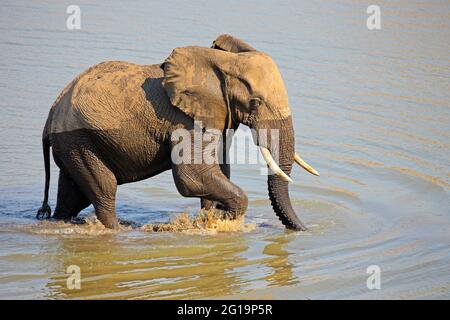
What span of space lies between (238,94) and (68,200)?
2.17 m

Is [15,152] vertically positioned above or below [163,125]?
below

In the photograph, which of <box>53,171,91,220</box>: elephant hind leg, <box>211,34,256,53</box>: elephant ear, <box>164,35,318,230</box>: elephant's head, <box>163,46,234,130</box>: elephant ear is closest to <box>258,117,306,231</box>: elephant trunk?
<box>164,35,318,230</box>: elephant's head

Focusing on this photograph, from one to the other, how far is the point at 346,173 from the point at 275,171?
3.06 m

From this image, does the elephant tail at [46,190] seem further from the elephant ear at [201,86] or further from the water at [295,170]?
the elephant ear at [201,86]

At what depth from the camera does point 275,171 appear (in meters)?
9.23

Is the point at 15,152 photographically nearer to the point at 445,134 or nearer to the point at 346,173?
the point at 346,173

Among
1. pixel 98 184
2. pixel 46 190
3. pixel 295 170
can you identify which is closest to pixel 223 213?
pixel 98 184

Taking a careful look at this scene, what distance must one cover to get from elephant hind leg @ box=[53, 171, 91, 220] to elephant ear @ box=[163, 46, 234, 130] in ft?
5.04

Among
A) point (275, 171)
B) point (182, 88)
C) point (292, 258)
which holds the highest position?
point (182, 88)

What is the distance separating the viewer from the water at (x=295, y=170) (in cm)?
869

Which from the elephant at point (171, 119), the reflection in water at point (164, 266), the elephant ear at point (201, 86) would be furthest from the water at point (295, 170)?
the elephant ear at point (201, 86)

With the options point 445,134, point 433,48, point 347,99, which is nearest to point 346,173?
point 445,134

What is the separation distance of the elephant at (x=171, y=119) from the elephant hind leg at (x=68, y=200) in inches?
8.7

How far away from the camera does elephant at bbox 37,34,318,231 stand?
920 centimetres
